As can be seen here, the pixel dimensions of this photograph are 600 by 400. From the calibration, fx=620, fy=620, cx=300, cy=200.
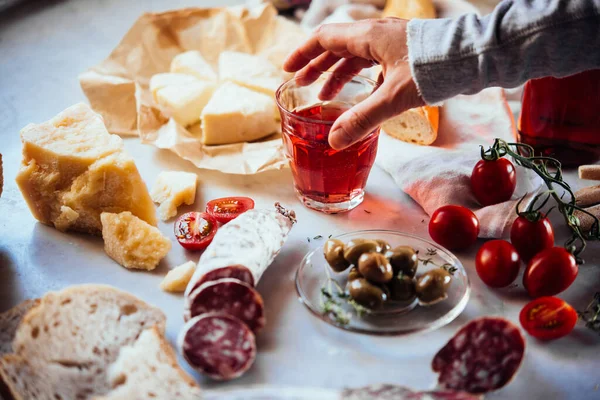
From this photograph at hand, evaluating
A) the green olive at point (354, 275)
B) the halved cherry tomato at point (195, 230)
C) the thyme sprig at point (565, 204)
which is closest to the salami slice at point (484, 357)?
the green olive at point (354, 275)

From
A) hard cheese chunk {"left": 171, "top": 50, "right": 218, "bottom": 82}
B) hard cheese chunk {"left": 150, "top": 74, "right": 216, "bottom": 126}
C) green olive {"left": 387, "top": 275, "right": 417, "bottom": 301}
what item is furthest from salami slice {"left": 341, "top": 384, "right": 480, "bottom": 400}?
hard cheese chunk {"left": 171, "top": 50, "right": 218, "bottom": 82}

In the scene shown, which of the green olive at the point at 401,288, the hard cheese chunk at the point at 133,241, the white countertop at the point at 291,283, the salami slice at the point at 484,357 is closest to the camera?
the salami slice at the point at 484,357

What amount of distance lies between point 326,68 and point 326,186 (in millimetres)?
431

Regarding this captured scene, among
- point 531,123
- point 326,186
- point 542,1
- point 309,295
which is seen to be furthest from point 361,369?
point 531,123

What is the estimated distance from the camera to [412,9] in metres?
2.79

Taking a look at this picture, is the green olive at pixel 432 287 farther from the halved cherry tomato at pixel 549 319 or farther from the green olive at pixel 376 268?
the halved cherry tomato at pixel 549 319

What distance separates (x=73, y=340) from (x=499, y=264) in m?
1.09

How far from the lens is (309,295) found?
5.29 ft

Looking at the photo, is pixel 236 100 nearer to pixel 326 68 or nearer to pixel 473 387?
pixel 326 68

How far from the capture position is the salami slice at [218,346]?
139 cm

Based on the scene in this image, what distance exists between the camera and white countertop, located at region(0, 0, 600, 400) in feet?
4.78

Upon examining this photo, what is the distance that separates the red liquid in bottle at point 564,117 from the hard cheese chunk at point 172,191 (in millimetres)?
1194

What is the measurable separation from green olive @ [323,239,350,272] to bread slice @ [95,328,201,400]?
0.48 meters

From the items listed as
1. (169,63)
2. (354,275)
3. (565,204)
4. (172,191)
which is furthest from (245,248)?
(169,63)
